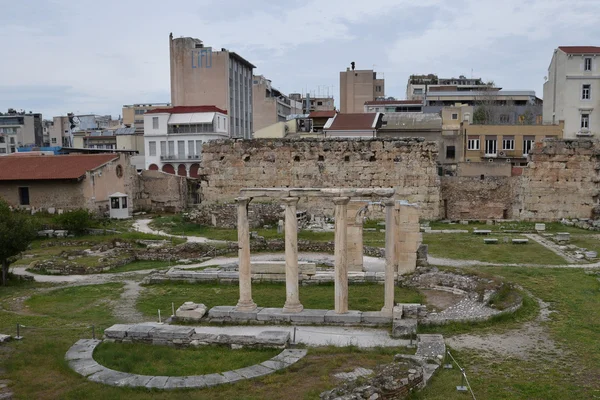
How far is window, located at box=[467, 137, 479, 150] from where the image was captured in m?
46.6

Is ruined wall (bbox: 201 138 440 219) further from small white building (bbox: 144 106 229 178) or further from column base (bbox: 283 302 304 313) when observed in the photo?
column base (bbox: 283 302 304 313)

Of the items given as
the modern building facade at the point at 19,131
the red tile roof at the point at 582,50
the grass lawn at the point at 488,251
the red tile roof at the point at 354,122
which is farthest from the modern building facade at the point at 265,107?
the grass lawn at the point at 488,251

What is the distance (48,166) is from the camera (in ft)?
119

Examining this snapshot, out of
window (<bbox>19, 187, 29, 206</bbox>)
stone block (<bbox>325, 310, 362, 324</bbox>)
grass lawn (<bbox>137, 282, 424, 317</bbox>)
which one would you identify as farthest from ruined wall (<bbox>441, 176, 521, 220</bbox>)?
window (<bbox>19, 187, 29, 206</bbox>)

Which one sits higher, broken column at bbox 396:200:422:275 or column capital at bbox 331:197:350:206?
column capital at bbox 331:197:350:206

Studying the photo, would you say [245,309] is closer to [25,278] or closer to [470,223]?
[25,278]

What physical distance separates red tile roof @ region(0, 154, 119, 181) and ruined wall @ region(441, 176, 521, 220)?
2416cm

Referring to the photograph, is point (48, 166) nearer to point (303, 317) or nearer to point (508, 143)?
point (303, 317)

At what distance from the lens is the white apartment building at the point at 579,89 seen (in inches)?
1856

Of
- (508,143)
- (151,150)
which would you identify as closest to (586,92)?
(508,143)

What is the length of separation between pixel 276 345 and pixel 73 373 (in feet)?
14.6

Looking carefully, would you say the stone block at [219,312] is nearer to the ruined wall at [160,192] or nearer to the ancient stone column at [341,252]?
the ancient stone column at [341,252]

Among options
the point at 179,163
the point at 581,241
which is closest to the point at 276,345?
the point at 581,241

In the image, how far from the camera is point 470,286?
17.8 metres
